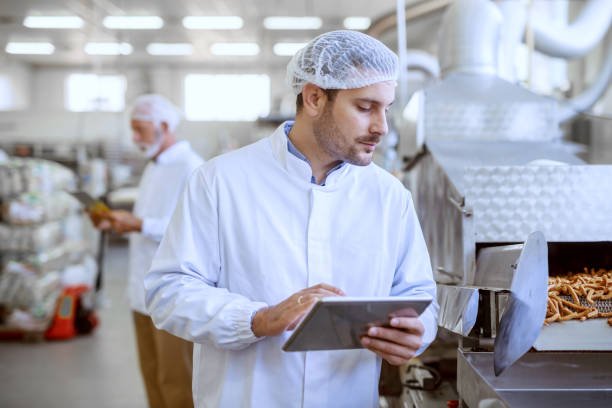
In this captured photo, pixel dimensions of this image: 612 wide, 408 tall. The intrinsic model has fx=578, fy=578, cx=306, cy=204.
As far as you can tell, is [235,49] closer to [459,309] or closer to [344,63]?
[344,63]

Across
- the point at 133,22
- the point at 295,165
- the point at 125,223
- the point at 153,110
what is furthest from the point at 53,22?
the point at 295,165

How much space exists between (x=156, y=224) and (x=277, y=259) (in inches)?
60.6

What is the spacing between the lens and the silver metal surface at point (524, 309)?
1147 millimetres

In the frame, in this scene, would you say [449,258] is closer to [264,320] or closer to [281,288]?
[281,288]

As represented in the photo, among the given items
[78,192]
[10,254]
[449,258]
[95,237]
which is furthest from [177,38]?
[449,258]

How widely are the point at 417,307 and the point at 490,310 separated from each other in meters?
0.35

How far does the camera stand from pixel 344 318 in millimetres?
1062

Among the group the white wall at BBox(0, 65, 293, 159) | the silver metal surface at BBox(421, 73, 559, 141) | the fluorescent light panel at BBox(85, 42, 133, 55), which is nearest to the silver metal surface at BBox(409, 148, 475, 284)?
the silver metal surface at BBox(421, 73, 559, 141)

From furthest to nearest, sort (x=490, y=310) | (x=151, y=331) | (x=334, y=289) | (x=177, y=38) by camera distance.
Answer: (x=177, y=38)
(x=151, y=331)
(x=490, y=310)
(x=334, y=289)

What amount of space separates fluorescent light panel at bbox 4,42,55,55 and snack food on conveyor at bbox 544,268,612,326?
13069 mm

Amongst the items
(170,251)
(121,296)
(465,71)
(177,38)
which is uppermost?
(177,38)

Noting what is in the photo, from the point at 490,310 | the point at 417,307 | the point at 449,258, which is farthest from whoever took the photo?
the point at 449,258

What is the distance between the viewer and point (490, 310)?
4.39ft

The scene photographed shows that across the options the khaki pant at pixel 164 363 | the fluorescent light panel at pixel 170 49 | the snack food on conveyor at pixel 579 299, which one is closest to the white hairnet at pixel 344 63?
the snack food on conveyor at pixel 579 299
